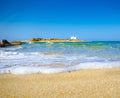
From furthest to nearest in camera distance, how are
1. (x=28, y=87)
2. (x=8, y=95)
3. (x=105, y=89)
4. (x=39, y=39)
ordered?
(x=39, y=39) → (x=28, y=87) → (x=105, y=89) → (x=8, y=95)

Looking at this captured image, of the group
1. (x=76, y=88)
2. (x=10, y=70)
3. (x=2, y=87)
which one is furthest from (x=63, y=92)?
(x=10, y=70)

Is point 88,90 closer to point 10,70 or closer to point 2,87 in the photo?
point 2,87

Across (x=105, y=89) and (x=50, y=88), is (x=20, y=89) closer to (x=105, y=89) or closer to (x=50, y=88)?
(x=50, y=88)

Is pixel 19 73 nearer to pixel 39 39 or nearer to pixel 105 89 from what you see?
pixel 105 89

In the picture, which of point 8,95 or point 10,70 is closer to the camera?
point 8,95

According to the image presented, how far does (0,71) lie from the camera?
332 inches

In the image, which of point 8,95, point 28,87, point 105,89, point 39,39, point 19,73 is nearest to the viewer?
point 8,95

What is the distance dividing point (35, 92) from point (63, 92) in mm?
700

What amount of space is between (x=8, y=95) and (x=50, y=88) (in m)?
1.12

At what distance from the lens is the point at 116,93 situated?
488 centimetres

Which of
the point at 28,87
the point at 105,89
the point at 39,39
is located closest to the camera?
the point at 105,89

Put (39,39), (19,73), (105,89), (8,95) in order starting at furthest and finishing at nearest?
(39,39), (19,73), (105,89), (8,95)

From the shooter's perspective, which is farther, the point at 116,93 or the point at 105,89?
the point at 105,89

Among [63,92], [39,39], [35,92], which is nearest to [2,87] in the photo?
[35,92]
